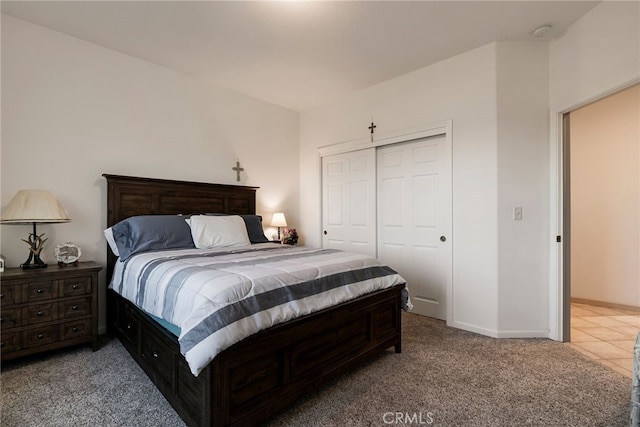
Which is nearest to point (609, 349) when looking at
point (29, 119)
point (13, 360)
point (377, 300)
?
point (377, 300)

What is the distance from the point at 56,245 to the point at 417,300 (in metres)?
3.61

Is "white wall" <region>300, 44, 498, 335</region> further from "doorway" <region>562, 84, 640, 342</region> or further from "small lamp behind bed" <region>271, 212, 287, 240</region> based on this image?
"small lamp behind bed" <region>271, 212, 287, 240</region>

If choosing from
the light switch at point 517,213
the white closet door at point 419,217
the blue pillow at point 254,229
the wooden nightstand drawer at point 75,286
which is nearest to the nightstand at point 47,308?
the wooden nightstand drawer at point 75,286

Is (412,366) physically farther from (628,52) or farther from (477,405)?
(628,52)

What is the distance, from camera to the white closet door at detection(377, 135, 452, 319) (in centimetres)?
329

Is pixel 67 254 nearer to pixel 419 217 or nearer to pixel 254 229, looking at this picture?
pixel 254 229

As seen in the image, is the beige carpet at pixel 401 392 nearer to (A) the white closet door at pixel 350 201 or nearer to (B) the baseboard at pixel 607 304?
(A) the white closet door at pixel 350 201

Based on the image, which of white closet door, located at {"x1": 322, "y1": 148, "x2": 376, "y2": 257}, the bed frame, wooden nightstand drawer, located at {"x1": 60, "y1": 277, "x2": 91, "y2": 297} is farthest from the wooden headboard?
white closet door, located at {"x1": 322, "y1": 148, "x2": 376, "y2": 257}

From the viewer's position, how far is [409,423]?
1.66m

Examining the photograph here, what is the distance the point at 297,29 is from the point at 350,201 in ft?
7.16

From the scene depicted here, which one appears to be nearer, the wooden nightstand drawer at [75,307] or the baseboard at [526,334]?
the wooden nightstand drawer at [75,307]

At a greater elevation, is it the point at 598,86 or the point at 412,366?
the point at 598,86

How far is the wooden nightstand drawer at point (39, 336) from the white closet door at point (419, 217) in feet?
10.6

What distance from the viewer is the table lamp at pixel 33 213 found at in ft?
7.46
